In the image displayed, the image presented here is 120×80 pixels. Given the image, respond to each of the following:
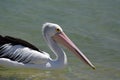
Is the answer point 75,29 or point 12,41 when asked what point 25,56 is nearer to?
point 12,41

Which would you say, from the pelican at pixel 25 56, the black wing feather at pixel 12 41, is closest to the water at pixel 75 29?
the pelican at pixel 25 56

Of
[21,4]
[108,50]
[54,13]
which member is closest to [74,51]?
[108,50]

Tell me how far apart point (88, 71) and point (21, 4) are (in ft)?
15.3

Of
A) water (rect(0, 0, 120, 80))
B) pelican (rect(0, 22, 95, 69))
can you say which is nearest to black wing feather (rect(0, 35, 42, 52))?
pelican (rect(0, 22, 95, 69))

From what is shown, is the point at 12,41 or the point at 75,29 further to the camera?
the point at 75,29

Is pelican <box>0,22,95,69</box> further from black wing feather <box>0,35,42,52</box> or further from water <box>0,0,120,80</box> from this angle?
water <box>0,0,120,80</box>

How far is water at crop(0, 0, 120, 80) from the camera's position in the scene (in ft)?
25.2

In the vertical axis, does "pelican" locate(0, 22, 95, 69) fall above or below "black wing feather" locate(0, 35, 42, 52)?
below

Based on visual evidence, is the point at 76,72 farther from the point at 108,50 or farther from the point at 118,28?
the point at 118,28

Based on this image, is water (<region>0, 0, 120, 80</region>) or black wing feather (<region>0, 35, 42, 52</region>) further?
water (<region>0, 0, 120, 80</region>)

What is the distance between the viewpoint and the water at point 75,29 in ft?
25.2

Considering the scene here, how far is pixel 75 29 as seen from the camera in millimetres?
10250

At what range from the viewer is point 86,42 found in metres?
9.44

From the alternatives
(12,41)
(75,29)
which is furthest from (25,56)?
A: (75,29)
